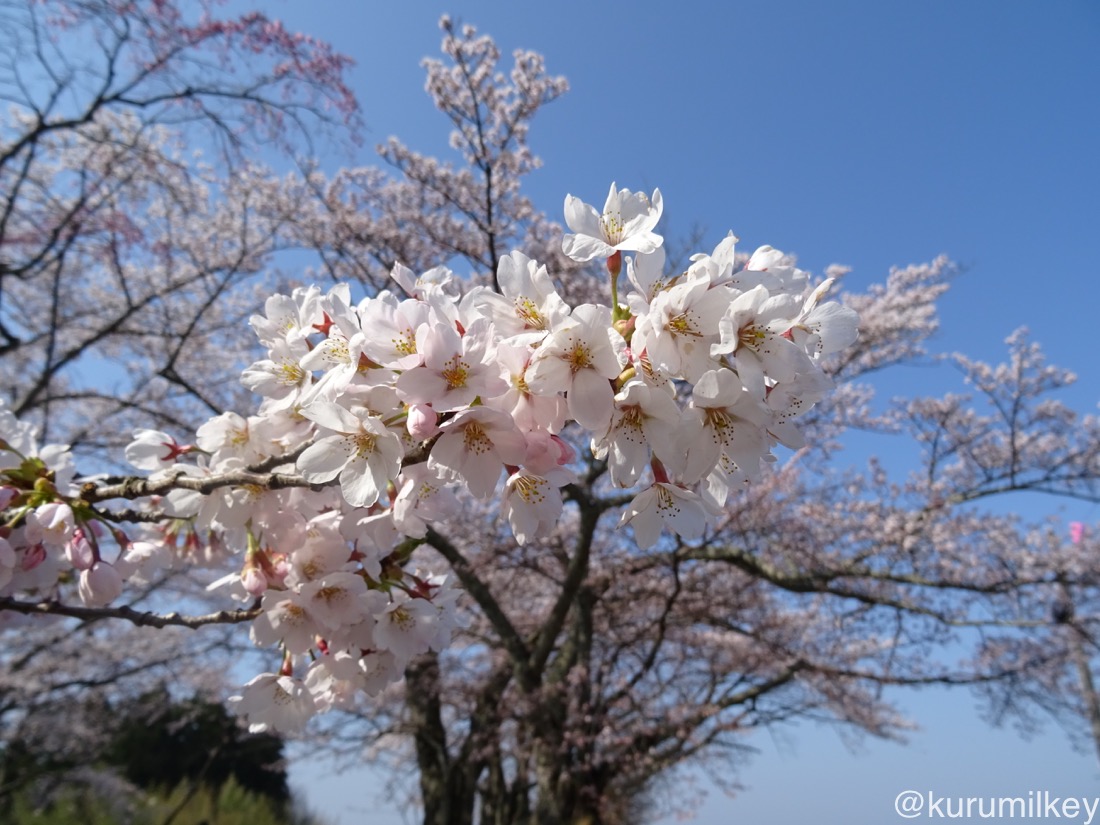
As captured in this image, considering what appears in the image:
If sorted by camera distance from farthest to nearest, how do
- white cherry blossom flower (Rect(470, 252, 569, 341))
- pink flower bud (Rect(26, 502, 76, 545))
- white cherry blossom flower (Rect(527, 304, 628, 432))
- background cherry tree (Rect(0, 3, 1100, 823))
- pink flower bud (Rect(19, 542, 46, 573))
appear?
1. background cherry tree (Rect(0, 3, 1100, 823))
2. pink flower bud (Rect(19, 542, 46, 573))
3. pink flower bud (Rect(26, 502, 76, 545))
4. white cherry blossom flower (Rect(470, 252, 569, 341))
5. white cherry blossom flower (Rect(527, 304, 628, 432))

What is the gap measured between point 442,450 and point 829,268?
24.6ft

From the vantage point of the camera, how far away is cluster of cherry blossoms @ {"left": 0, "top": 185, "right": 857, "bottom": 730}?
32.6 inches

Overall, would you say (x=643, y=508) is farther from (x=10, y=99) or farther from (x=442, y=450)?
(x=10, y=99)

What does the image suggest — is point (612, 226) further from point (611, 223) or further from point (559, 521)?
point (559, 521)

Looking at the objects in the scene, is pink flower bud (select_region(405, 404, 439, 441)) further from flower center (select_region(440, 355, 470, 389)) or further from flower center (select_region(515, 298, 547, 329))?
flower center (select_region(515, 298, 547, 329))

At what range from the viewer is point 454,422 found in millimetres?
832

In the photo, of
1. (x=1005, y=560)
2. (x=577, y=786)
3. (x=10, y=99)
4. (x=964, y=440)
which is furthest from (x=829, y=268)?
(x=10, y=99)

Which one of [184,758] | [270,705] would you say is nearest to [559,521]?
[270,705]

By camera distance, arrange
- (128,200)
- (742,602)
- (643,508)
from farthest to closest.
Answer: (128,200)
(742,602)
(643,508)

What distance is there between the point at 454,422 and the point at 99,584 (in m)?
1.01

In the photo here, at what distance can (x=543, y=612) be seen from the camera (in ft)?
26.7

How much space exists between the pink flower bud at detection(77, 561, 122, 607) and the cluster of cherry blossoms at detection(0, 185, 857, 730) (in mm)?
50

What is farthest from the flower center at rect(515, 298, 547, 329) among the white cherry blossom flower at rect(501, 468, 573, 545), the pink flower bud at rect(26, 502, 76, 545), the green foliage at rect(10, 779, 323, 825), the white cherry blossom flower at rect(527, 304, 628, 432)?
the green foliage at rect(10, 779, 323, 825)

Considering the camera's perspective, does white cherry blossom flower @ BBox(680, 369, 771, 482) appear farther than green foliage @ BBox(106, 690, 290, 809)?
No
